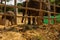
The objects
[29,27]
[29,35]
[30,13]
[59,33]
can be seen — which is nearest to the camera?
[29,35]

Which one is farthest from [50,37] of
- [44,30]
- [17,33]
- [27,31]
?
[17,33]

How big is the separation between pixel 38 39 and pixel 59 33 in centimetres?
143

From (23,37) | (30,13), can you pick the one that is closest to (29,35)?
(23,37)

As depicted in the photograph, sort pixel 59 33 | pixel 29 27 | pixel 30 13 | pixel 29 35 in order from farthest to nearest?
pixel 30 13 → pixel 59 33 → pixel 29 27 → pixel 29 35

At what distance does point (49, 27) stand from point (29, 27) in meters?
0.97

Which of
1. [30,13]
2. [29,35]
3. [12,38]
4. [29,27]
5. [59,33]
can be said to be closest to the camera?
[12,38]

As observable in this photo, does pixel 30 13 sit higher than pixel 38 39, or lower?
higher

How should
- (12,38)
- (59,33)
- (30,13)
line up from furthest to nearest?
(30,13) → (59,33) → (12,38)

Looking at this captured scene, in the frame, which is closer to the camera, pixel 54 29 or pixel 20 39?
pixel 20 39

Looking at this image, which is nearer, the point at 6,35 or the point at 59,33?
the point at 6,35

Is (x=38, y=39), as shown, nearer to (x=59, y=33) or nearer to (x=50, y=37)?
(x=50, y=37)

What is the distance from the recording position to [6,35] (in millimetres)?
6570

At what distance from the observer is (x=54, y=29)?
8227 millimetres

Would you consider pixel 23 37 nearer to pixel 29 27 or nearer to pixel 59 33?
pixel 29 27
